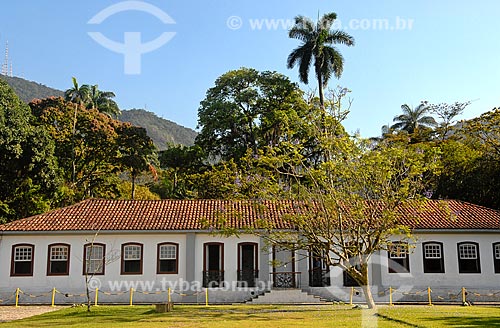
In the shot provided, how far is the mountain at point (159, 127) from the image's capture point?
100944mm

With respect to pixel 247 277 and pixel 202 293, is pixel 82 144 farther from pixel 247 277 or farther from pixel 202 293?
pixel 247 277

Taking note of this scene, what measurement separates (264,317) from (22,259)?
12351 mm

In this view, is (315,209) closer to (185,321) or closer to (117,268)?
(185,321)

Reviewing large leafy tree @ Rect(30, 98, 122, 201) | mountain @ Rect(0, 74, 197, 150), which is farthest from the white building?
mountain @ Rect(0, 74, 197, 150)

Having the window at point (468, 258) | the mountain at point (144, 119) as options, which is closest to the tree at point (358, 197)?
the window at point (468, 258)

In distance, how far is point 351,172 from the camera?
18.7 metres

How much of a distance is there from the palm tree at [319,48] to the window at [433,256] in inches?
595

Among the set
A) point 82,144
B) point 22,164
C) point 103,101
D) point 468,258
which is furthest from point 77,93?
point 468,258

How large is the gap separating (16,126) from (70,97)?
21140mm

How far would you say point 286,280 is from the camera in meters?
24.5

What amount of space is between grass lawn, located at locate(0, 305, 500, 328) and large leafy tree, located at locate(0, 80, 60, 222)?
34.3 feet

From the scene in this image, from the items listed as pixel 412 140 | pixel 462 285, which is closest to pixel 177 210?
pixel 462 285

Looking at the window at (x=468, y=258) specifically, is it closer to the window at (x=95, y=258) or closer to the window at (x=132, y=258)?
the window at (x=132, y=258)

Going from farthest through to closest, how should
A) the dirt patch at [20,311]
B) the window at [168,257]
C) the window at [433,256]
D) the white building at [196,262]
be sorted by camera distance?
the window at [433,256] < the window at [168,257] < the white building at [196,262] < the dirt patch at [20,311]
